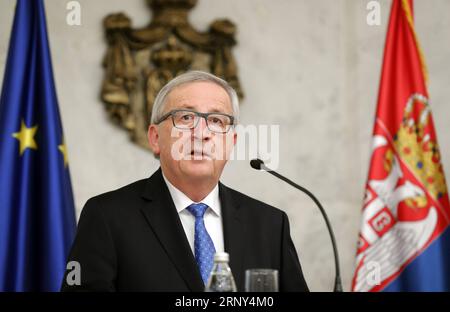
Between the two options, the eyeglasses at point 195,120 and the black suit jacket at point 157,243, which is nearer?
the black suit jacket at point 157,243

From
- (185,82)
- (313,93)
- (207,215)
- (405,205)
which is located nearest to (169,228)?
(207,215)

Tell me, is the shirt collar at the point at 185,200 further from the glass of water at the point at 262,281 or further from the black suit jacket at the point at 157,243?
the glass of water at the point at 262,281

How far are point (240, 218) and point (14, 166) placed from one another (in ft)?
5.78

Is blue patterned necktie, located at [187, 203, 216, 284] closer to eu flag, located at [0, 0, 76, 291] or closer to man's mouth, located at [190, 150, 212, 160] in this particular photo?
man's mouth, located at [190, 150, 212, 160]

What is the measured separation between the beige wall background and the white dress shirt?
1.71 m

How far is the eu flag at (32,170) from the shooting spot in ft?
11.7

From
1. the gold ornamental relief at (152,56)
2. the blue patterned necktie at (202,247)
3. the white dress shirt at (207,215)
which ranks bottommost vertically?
the blue patterned necktie at (202,247)

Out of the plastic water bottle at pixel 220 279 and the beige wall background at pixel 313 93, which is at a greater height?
the beige wall background at pixel 313 93

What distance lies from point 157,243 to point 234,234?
29cm

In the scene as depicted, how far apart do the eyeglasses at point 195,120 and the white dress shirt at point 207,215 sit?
0.76 feet

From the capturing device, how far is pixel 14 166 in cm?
363

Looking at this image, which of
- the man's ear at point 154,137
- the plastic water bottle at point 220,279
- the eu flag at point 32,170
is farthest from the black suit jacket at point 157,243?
the eu flag at point 32,170

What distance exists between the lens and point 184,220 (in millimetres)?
2355
